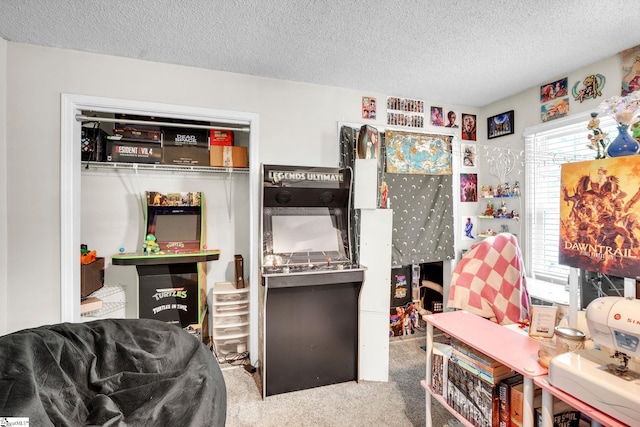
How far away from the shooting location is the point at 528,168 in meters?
2.82

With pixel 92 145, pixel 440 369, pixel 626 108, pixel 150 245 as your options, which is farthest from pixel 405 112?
pixel 92 145

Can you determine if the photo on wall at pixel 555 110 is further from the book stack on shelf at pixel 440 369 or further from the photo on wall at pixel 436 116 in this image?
the book stack on shelf at pixel 440 369

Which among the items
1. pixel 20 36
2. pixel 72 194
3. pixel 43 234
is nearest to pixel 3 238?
pixel 43 234

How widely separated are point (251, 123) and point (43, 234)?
173 cm

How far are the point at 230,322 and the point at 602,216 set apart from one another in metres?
2.65

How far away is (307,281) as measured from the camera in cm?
215

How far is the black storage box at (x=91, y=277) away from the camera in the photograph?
239cm

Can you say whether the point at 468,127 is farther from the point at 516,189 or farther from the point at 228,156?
the point at 228,156

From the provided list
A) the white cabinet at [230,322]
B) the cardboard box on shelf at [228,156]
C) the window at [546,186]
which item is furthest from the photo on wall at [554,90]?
the white cabinet at [230,322]

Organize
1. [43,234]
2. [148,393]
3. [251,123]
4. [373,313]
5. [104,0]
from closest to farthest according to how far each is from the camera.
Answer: [148,393] < [104,0] < [43,234] < [373,313] < [251,123]

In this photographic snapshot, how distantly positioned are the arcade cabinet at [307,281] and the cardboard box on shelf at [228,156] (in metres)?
0.71

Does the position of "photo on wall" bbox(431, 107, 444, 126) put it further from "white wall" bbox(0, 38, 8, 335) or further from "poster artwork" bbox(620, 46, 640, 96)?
"white wall" bbox(0, 38, 8, 335)

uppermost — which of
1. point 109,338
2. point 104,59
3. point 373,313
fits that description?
point 104,59

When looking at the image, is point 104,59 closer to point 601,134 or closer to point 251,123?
point 251,123
